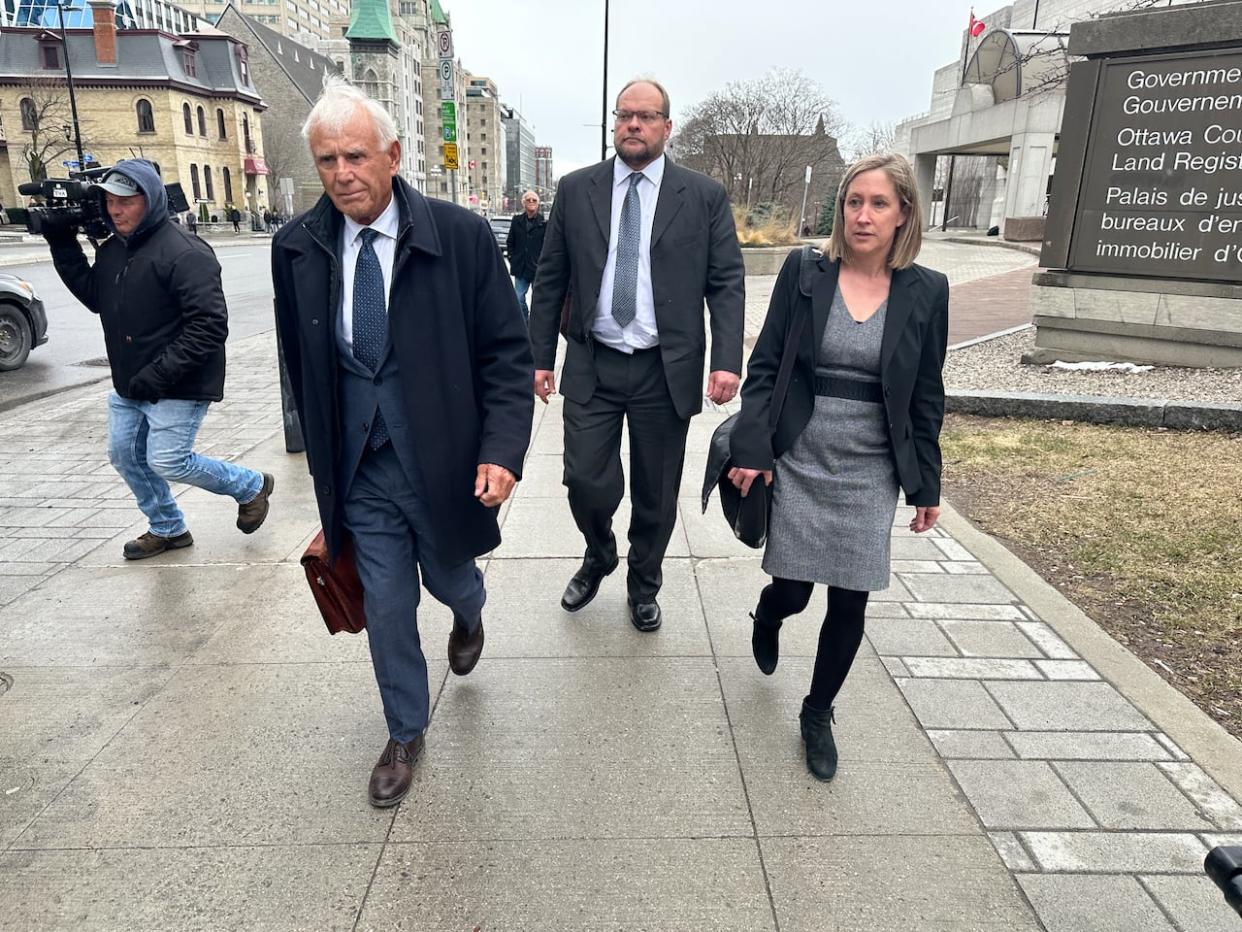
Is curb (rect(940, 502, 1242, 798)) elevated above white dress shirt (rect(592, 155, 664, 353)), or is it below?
below

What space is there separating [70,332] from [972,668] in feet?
45.0

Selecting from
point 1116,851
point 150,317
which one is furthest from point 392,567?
point 150,317

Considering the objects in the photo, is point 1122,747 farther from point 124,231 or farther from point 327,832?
point 124,231

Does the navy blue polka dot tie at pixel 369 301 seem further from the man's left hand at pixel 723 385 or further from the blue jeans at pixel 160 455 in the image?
the blue jeans at pixel 160 455

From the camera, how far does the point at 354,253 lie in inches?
99.3

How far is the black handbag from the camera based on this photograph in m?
2.70

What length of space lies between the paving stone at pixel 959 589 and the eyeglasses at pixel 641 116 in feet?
8.22

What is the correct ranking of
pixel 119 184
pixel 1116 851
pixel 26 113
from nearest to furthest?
pixel 1116 851, pixel 119 184, pixel 26 113

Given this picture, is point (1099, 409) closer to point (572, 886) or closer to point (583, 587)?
point (583, 587)

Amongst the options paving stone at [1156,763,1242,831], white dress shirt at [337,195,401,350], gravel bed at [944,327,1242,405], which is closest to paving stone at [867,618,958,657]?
paving stone at [1156,763,1242,831]

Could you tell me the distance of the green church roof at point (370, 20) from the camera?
8638 centimetres

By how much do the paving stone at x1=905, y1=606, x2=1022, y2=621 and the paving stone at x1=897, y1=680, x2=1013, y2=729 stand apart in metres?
0.62

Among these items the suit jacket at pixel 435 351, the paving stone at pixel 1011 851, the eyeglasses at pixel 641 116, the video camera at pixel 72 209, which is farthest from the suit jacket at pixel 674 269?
the video camera at pixel 72 209

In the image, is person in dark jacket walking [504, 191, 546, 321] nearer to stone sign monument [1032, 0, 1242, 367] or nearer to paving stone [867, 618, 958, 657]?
stone sign monument [1032, 0, 1242, 367]
